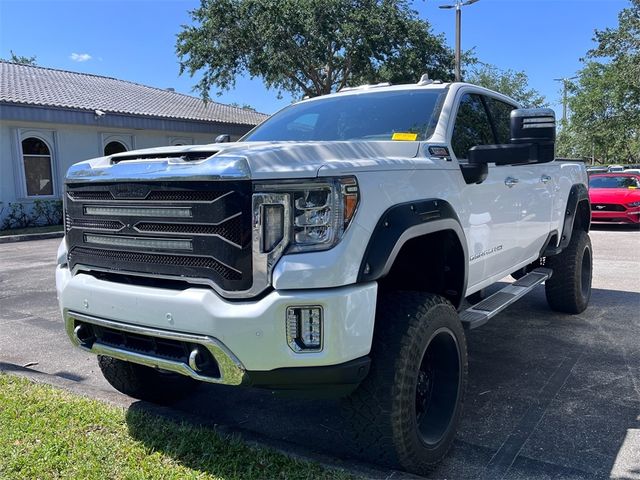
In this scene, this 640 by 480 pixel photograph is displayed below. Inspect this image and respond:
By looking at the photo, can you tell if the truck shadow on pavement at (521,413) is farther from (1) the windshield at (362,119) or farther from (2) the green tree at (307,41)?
(2) the green tree at (307,41)

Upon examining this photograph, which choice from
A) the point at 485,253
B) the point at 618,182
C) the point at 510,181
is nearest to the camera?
the point at 485,253

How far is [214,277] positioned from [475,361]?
9.32 feet

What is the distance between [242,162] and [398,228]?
784 millimetres

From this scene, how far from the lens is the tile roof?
1794 centimetres

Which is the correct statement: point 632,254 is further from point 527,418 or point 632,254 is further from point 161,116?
point 161,116

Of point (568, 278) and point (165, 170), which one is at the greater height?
point (165, 170)

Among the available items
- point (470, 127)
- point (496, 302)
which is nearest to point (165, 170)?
point (470, 127)

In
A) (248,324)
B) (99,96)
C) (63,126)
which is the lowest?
(248,324)

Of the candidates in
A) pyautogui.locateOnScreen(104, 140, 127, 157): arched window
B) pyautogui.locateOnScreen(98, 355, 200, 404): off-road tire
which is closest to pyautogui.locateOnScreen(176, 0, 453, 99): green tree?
pyautogui.locateOnScreen(104, 140, 127, 157): arched window

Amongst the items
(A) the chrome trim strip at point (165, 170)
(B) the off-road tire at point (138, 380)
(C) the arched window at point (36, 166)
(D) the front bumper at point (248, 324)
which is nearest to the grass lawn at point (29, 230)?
(C) the arched window at point (36, 166)

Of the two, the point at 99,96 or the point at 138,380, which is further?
the point at 99,96

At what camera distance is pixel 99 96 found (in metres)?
20.9

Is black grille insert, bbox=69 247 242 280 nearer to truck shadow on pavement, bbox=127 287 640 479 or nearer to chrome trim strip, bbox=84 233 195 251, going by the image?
chrome trim strip, bbox=84 233 195 251

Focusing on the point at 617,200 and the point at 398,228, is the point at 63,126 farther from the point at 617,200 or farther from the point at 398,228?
the point at 398,228
